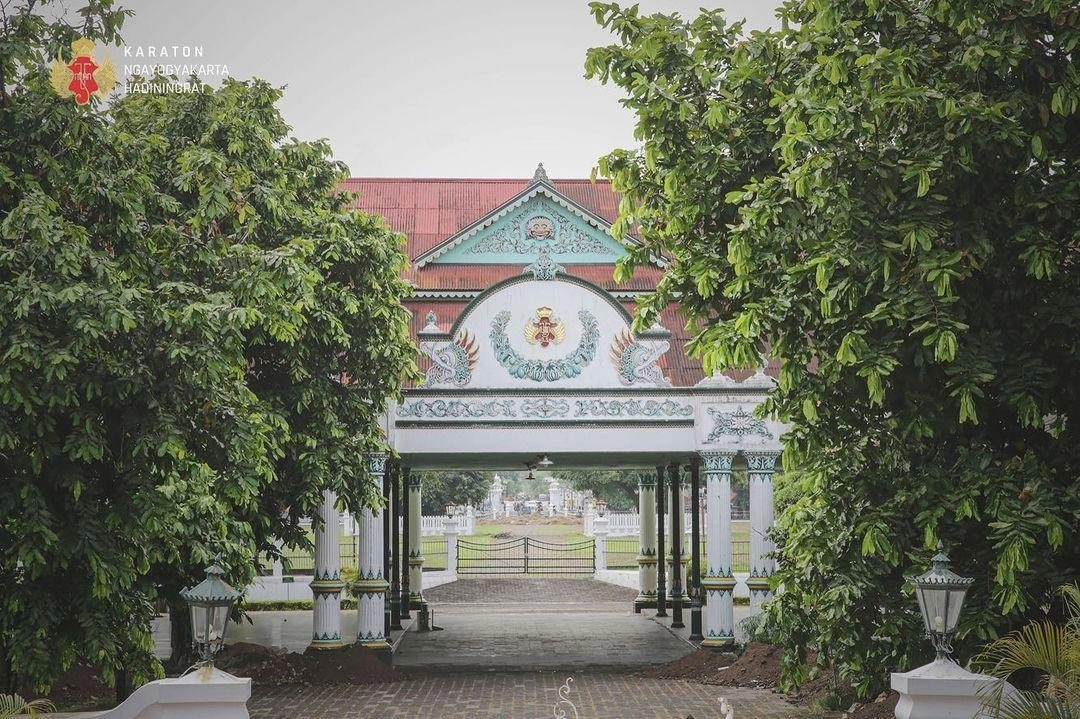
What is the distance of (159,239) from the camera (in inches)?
458

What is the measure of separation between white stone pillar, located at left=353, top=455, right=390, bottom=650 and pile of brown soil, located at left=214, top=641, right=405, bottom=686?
32 cm

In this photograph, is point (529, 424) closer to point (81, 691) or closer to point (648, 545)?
point (81, 691)

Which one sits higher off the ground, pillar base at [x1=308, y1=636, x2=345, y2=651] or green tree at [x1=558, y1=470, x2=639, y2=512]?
green tree at [x1=558, y1=470, x2=639, y2=512]

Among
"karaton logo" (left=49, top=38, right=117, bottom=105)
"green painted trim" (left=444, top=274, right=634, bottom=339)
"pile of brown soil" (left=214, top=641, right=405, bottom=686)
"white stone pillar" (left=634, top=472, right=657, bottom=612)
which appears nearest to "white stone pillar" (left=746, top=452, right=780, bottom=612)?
"green painted trim" (left=444, top=274, right=634, bottom=339)

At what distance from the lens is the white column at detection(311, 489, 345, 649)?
18812 millimetres

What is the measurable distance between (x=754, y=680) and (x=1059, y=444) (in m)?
8.78

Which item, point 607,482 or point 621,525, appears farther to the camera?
point 621,525

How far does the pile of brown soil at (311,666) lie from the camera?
1806cm

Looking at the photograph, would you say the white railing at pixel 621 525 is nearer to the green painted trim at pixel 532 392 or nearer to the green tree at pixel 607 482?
the green tree at pixel 607 482

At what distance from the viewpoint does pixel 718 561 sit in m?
19.7

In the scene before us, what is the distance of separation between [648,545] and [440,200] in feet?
Result: 34.3

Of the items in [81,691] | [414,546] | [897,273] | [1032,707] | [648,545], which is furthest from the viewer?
[648,545]

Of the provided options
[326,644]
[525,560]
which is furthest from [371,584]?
[525,560]

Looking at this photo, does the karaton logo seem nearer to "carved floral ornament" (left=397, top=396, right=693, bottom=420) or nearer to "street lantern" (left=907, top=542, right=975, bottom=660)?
"street lantern" (left=907, top=542, right=975, bottom=660)
